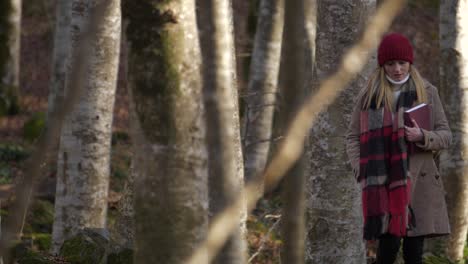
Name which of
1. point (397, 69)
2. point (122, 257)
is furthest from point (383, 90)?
point (122, 257)

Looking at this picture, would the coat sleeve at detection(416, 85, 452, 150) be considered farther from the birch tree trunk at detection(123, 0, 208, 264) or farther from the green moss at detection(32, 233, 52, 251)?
the green moss at detection(32, 233, 52, 251)

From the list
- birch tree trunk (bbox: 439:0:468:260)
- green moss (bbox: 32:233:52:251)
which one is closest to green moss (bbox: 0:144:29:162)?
green moss (bbox: 32:233:52:251)

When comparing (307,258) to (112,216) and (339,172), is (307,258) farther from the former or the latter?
(112,216)

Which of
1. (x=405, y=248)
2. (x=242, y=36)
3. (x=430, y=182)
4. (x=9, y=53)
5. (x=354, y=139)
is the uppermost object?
(x=242, y=36)

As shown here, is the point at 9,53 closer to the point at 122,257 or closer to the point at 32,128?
the point at 32,128

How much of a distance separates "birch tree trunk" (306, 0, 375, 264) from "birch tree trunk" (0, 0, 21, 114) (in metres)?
15.1

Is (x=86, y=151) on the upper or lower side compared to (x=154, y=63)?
lower

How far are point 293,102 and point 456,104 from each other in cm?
878

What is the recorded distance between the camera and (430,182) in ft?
18.2

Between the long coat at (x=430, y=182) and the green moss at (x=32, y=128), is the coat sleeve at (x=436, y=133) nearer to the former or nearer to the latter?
the long coat at (x=430, y=182)

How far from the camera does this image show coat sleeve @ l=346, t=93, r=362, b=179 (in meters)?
5.66

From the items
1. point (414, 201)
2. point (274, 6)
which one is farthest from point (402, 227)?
point (274, 6)

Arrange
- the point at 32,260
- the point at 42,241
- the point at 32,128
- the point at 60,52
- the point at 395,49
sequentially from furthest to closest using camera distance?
1. the point at 32,128
2. the point at 60,52
3. the point at 42,241
4. the point at 32,260
5. the point at 395,49

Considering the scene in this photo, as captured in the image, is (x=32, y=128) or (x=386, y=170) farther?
(x=32, y=128)
